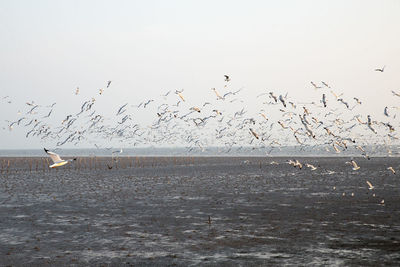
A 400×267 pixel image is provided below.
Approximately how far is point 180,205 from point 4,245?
15.8 metres

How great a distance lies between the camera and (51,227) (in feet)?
85.5

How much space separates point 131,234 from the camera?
23.6m

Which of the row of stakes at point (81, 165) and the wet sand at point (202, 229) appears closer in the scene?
the wet sand at point (202, 229)

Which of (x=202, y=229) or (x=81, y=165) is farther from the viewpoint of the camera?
(x=81, y=165)

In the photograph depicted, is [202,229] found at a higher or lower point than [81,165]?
higher

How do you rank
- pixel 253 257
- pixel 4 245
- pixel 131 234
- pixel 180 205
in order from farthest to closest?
pixel 180 205 → pixel 131 234 → pixel 4 245 → pixel 253 257

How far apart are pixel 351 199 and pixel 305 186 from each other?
1253 cm

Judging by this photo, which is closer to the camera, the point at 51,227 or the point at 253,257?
the point at 253,257

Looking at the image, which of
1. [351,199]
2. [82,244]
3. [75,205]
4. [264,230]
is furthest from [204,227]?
[351,199]

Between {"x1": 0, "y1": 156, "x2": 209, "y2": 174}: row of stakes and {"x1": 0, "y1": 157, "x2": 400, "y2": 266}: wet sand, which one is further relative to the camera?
{"x1": 0, "y1": 156, "x2": 209, "y2": 174}: row of stakes

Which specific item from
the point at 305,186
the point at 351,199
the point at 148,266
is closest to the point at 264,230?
the point at 148,266

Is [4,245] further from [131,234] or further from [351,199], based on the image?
[351,199]

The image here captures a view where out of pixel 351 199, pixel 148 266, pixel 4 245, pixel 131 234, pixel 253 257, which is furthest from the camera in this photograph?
pixel 351 199

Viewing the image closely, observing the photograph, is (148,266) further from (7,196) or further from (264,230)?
(7,196)
